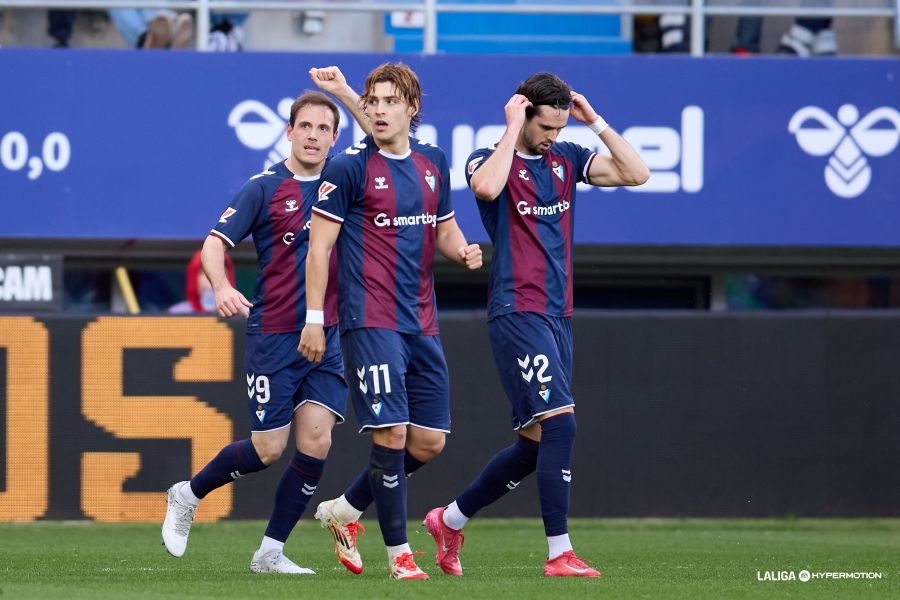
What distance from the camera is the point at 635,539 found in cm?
915

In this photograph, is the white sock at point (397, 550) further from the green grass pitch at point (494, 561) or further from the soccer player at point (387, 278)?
the green grass pitch at point (494, 561)

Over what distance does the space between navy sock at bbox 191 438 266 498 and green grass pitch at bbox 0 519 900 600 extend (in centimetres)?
39

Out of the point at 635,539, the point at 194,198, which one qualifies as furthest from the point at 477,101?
the point at 635,539

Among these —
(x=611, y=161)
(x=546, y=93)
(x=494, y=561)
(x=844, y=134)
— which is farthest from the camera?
(x=844, y=134)

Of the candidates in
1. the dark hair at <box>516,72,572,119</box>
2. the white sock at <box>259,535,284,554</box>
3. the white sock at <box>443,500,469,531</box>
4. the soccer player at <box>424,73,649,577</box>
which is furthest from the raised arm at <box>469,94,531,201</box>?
the white sock at <box>259,535,284,554</box>

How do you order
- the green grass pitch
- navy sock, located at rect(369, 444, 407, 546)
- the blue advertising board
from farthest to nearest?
the blue advertising board
navy sock, located at rect(369, 444, 407, 546)
the green grass pitch

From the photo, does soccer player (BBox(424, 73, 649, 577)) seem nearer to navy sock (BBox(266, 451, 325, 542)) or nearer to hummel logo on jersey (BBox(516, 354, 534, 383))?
hummel logo on jersey (BBox(516, 354, 534, 383))

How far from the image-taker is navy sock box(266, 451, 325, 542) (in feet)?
22.7

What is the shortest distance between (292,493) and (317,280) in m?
1.20

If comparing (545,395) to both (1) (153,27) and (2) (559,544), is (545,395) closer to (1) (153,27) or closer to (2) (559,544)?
(2) (559,544)

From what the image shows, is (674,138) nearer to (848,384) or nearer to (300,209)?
(848,384)

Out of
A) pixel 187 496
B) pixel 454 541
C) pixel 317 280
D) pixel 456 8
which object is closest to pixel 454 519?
pixel 454 541

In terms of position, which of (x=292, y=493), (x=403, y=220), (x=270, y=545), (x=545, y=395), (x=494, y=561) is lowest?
(x=494, y=561)

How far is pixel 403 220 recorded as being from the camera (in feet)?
20.9
